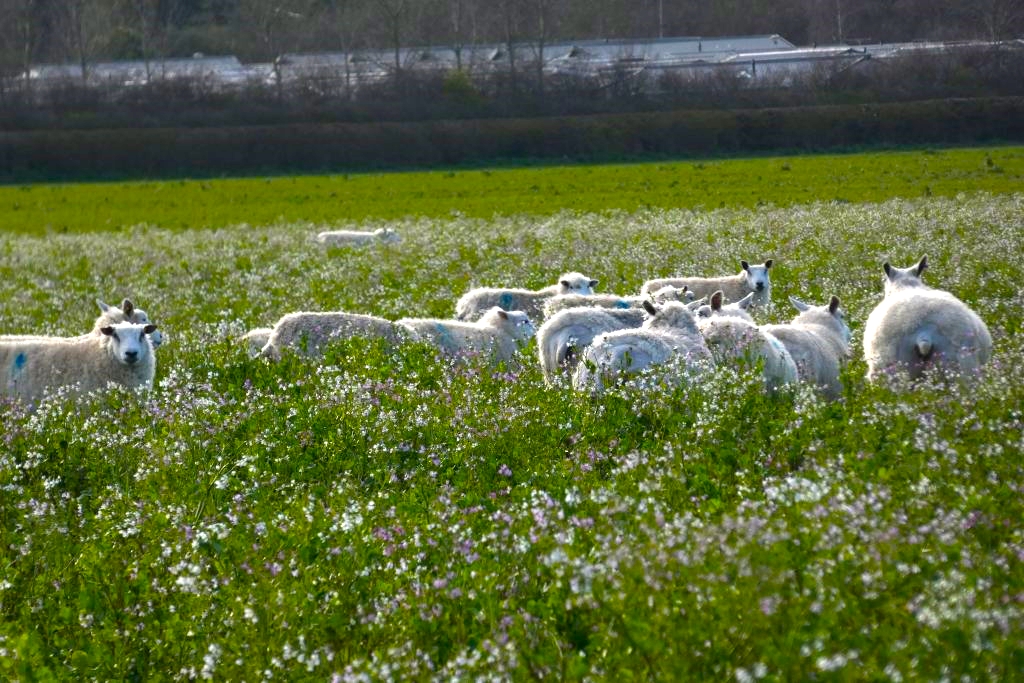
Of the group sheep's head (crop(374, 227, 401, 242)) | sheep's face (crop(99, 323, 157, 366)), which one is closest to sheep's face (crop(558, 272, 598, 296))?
sheep's face (crop(99, 323, 157, 366))

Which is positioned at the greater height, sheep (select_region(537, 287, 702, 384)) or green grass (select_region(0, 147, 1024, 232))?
sheep (select_region(537, 287, 702, 384))

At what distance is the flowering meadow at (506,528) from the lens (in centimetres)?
402

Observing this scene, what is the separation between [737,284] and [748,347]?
674cm

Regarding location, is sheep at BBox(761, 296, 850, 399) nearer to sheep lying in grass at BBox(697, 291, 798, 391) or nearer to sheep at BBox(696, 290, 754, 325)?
sheep lying in grass at BBox(697, 291, 798, 391)

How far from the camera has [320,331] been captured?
12.6 metres

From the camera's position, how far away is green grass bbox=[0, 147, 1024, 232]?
116 ft

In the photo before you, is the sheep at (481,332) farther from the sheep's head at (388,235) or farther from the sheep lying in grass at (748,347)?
the sheep's head at (388,235)

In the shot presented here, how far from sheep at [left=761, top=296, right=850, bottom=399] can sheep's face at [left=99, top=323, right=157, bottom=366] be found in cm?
557

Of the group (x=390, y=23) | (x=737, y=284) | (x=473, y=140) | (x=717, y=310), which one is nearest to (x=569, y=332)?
(x=717, y=310)

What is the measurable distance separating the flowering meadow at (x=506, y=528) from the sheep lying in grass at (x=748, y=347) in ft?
1.77

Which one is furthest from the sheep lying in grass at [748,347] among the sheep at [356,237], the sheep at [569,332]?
the sheep at [356,237]

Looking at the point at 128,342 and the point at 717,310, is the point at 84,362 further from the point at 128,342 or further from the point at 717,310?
the point at 717,310

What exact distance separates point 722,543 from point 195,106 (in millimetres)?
68959

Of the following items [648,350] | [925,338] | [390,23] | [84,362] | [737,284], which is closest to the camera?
[648,350]
